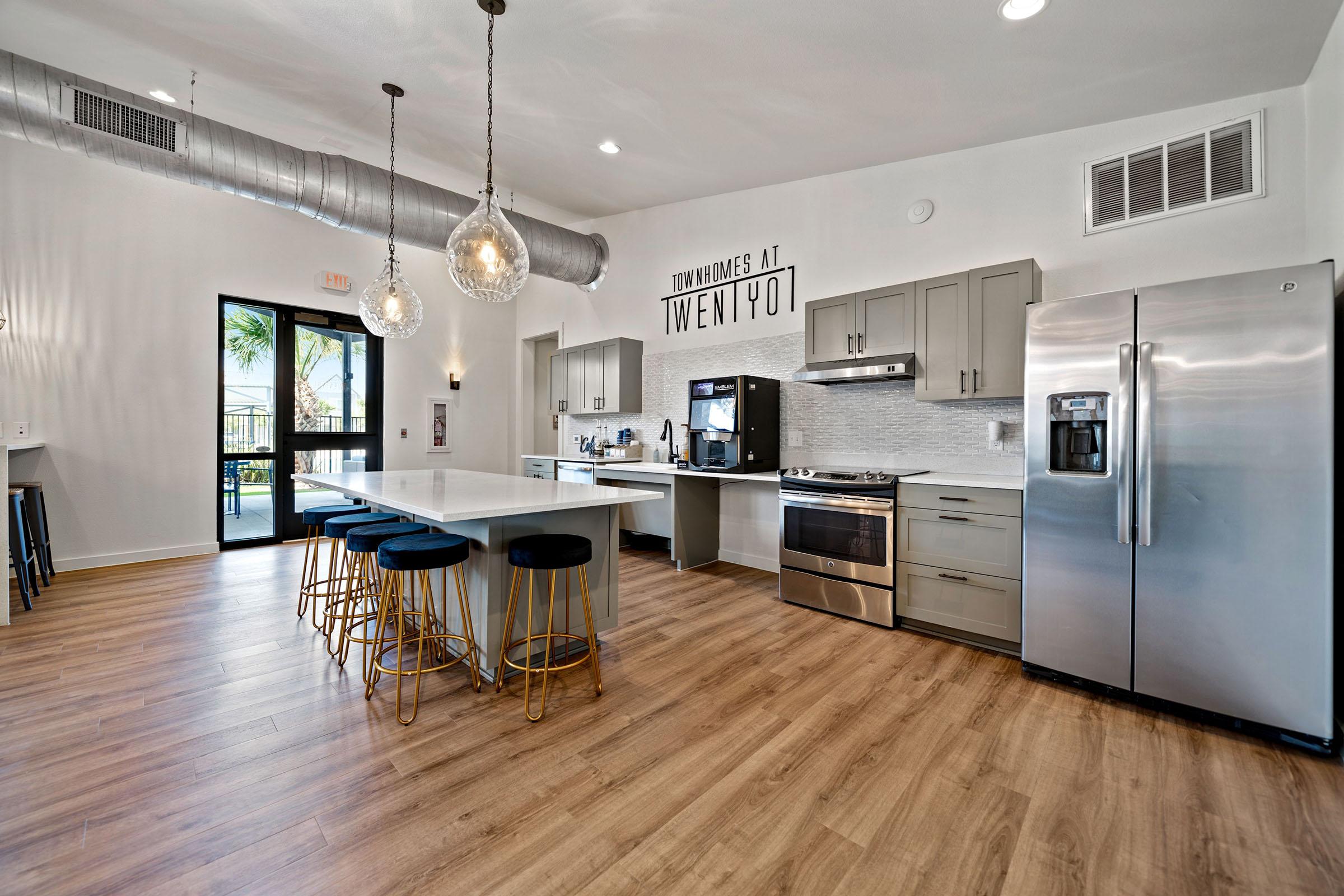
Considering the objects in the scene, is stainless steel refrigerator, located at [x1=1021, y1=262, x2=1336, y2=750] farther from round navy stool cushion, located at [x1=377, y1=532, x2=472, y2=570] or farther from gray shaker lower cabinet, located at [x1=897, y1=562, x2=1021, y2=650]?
round navy stool cushion, located at [x1=377, y1=532, x2=472, y2=570]

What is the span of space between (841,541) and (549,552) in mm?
2083

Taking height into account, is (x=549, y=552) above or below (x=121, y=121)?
below

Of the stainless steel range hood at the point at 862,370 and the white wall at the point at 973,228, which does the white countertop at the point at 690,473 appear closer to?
the stainless steel range hood at the point at 862,370

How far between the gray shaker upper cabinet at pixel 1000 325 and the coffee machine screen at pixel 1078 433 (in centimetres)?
59

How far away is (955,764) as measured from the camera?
6.52 ft

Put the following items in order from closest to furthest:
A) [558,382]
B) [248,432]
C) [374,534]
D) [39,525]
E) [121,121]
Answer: [374,534] → [121,121] → [39,525] → [248,432] → [558,382]

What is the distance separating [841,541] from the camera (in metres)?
3.60

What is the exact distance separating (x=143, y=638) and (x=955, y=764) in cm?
422

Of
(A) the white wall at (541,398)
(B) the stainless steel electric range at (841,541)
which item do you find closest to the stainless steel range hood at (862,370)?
(B) the stainless steel electric range at (841,541)

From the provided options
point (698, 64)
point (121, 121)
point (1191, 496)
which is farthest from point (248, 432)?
point (1191, 496)

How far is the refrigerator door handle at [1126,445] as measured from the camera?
7.95 feet

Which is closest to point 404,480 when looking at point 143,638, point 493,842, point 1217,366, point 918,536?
point 143,638

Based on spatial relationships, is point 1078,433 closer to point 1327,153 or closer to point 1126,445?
point 1126,445

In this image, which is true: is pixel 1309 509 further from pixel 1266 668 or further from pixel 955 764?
pixel 955 764
